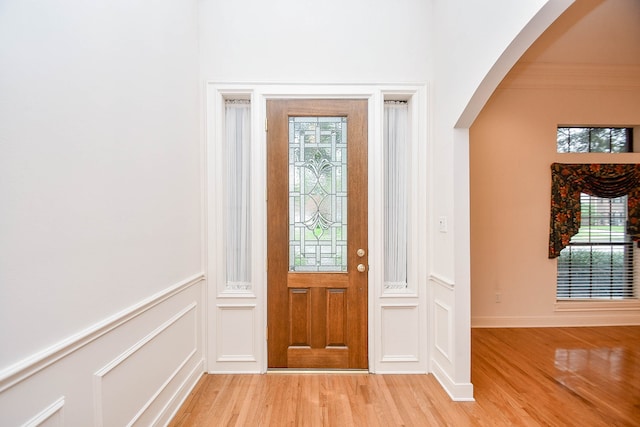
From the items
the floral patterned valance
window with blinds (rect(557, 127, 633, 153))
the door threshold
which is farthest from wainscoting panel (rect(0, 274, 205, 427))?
window with blinds (rect(557, 127, 633, 153))

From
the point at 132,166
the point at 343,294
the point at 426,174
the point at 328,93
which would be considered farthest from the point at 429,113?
the point at 132,166

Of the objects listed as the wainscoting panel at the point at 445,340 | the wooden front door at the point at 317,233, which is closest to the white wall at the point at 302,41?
the wooden front door at the point at 317,233

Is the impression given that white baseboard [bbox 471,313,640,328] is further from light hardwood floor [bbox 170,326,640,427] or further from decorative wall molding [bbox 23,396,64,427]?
decorative wall molding [bbox 23,396,64,427]

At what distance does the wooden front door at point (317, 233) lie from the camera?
2773 mm

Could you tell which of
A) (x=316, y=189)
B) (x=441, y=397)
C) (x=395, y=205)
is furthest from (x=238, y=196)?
(x=441, y=397)

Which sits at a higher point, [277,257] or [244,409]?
[277,257]

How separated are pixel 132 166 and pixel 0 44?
0.77m

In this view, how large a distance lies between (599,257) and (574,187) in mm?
979

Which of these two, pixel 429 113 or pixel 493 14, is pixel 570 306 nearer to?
pixel 429 113

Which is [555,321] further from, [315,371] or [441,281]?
[315,371]

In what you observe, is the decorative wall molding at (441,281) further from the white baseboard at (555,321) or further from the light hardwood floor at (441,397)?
the white baseboard at (555,321)

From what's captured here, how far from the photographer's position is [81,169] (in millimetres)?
1363

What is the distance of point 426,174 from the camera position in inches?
109

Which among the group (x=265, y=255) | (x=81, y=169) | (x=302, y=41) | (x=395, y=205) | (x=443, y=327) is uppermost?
(x=302, y=41)
